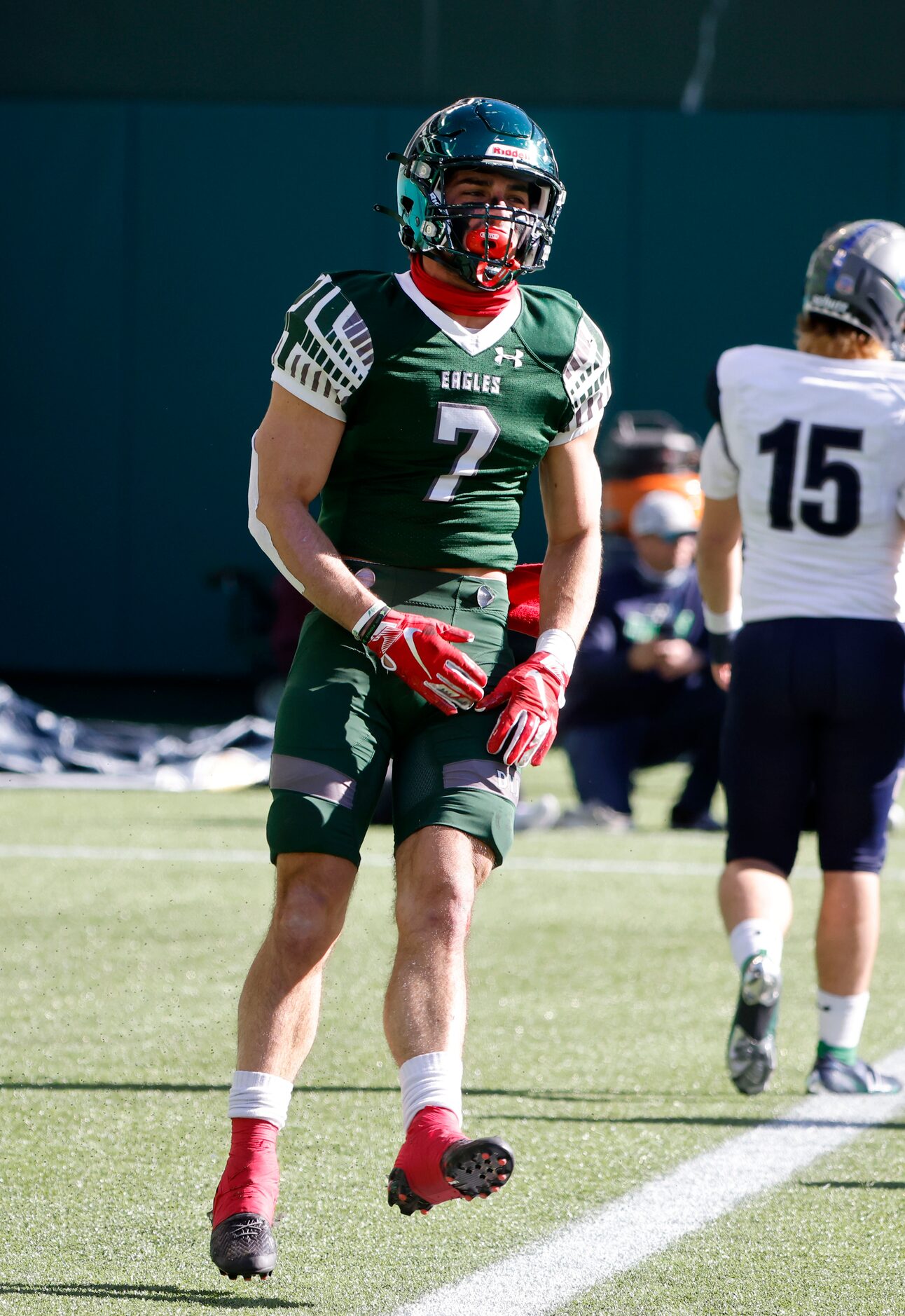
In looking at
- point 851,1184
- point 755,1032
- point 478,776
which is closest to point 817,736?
point 755,1032

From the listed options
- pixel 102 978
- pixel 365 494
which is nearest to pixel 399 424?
pixel 365 494

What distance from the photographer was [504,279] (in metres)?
3.46

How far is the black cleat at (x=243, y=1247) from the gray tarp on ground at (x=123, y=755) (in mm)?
7900

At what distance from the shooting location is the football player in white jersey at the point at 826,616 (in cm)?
454

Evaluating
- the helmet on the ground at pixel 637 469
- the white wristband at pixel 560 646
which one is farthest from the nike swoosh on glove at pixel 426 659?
the helmet on the ground at pixel 637 469

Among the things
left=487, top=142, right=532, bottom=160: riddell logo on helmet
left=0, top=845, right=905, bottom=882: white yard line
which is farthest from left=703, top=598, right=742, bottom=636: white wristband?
left=0, top=845, right=905, bottom=882: white yard line

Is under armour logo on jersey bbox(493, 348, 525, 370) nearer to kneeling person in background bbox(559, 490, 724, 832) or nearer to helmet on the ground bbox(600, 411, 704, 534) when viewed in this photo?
kneeling person in background bbox(559, 490, 724, 832)

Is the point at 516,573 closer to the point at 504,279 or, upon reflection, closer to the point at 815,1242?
the point at 504,279

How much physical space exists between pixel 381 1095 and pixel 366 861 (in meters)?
4.02

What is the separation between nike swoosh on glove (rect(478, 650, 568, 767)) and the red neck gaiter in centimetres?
Result: 65

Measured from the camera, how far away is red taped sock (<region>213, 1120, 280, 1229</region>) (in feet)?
10.1

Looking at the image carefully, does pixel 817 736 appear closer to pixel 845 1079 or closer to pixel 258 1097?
pixel 845 1079

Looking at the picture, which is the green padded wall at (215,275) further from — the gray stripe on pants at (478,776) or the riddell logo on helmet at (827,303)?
the gray stripe on pants at (478,776)

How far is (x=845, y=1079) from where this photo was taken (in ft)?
15.2
